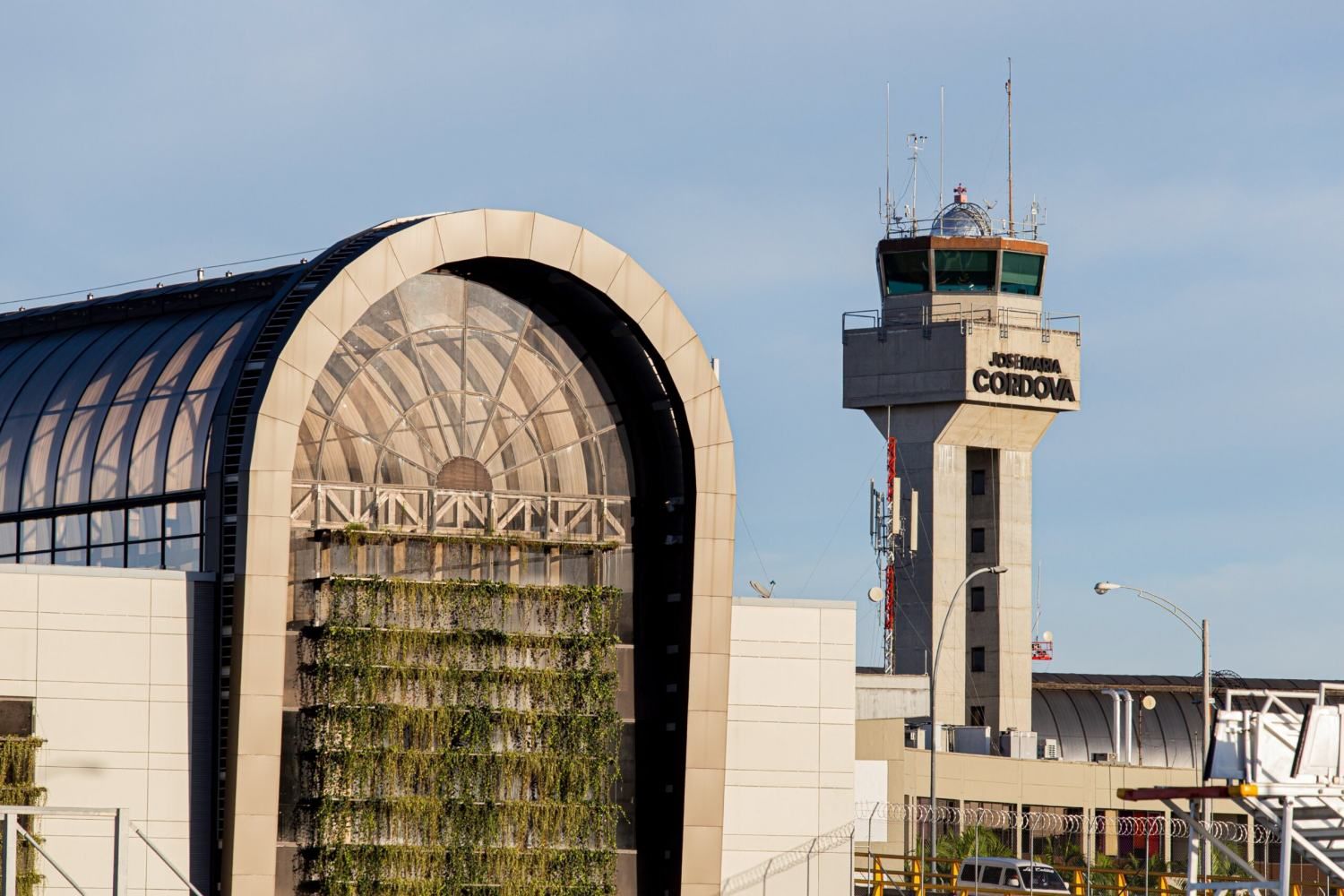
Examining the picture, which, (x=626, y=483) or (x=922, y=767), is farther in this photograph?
(x=922, y=767)

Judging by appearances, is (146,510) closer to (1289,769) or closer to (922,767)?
(1289,769)

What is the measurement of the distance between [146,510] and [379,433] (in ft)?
15.7

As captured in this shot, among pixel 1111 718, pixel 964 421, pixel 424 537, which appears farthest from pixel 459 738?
pixel 1111 718

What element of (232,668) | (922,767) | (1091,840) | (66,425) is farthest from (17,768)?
(1091,840)

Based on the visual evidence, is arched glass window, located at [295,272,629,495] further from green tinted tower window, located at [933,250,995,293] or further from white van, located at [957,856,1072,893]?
green tinted tower window, located at [933,250,995,293]

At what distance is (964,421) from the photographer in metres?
108

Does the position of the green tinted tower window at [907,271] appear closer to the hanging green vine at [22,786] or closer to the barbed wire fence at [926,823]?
the barbed wire fence at [926,823]

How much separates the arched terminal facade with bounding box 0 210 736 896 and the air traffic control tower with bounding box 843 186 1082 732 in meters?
59.4

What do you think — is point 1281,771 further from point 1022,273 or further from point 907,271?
point 1022,273

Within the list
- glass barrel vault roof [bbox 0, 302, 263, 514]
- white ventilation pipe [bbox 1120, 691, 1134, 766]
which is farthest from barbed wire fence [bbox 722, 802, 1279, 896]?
glass barrel vault roof [bbox 0, 302, 263, 514]

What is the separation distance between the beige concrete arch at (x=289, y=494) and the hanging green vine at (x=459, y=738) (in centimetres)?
143

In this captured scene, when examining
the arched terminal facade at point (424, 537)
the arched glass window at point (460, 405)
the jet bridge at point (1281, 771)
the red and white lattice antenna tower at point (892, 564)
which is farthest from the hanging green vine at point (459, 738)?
the red and white lattice antenna tower at point (892, 564)

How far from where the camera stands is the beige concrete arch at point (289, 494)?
139ft

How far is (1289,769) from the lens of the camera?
110ft
